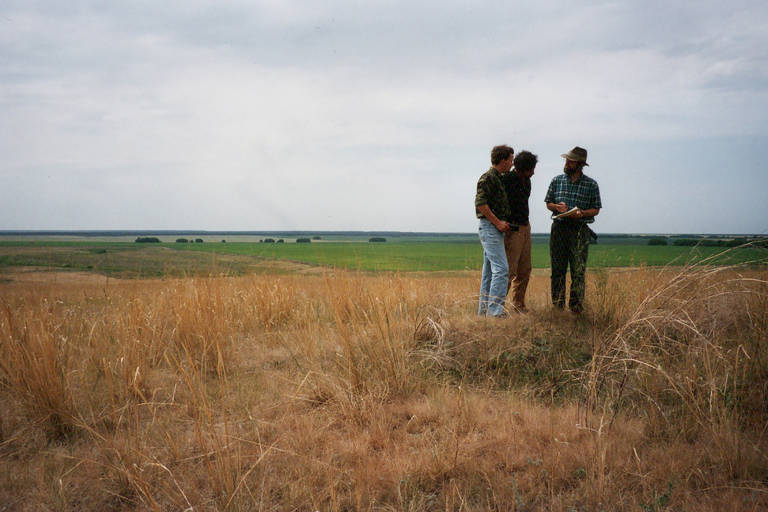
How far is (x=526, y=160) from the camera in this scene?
17.2ft

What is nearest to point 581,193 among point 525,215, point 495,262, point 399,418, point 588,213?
point 588,213

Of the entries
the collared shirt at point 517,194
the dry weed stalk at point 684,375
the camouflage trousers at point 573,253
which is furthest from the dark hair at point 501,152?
the dry weed stalk at point 684,375

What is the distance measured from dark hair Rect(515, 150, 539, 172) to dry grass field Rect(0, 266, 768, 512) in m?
1.87

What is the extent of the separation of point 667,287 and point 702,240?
112 cm

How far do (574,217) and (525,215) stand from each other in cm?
58

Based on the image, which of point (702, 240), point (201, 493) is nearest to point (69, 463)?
point (201, 493)

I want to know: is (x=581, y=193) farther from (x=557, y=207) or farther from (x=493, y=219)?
(x=493, y=219)

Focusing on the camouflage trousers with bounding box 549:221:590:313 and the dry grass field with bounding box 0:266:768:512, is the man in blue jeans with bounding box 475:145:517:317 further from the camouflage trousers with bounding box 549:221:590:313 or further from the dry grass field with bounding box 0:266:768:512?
the camouflage trousers with bounding box 549:221:590:313

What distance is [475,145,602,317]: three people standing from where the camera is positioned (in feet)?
16.5

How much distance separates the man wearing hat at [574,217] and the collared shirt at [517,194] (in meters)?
0.30

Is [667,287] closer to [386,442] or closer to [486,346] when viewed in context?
[486,346]

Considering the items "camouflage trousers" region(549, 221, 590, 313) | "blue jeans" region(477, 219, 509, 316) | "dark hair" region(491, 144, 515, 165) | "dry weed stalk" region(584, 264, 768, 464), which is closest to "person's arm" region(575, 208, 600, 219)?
"camouflage trousers" region(549, 221, 590, 313)

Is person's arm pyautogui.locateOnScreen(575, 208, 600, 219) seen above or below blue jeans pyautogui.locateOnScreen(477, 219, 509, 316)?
above

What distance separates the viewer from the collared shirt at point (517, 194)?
5.29m
